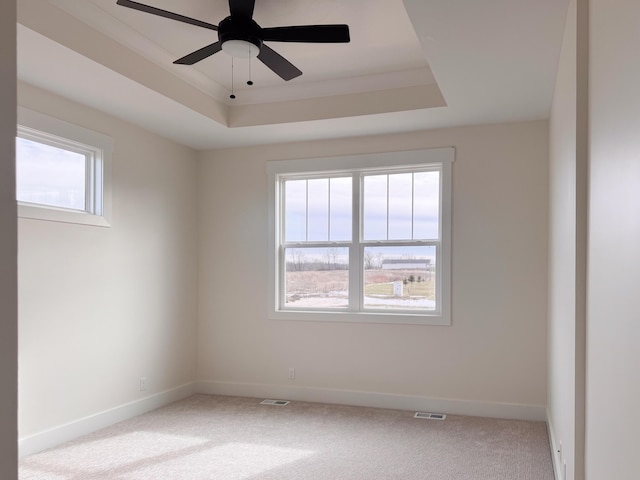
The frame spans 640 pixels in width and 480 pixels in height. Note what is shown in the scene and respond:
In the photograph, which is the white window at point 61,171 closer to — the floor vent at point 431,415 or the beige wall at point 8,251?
the beige wall at point 8,251

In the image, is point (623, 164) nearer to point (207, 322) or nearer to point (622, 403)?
point (622, 403)

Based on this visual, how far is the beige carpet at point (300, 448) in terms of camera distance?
10.9 ft

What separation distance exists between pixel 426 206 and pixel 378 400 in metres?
1.81

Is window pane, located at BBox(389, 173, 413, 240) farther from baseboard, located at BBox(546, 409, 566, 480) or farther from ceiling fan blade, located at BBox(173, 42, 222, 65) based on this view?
ceiling fan blade, located at BBox(173, 42, 222, 65)

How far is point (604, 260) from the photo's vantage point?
1764 mm

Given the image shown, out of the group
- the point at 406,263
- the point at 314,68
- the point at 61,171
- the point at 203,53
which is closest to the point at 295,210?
the point at 406,263

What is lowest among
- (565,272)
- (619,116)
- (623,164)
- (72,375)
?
(72,375)

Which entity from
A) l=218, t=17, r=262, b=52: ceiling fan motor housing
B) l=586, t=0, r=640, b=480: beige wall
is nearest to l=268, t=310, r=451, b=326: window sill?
l=586, t=0, r=640, b=480: beige wall

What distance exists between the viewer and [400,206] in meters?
4.96

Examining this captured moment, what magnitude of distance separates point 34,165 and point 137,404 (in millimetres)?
2168

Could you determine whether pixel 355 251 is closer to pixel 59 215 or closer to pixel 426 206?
pixel 426 206

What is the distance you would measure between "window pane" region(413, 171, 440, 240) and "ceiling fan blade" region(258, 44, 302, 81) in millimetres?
1908

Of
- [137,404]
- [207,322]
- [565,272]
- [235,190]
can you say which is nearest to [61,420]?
[137,404]

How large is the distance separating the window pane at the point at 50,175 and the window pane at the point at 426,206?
2.84m
